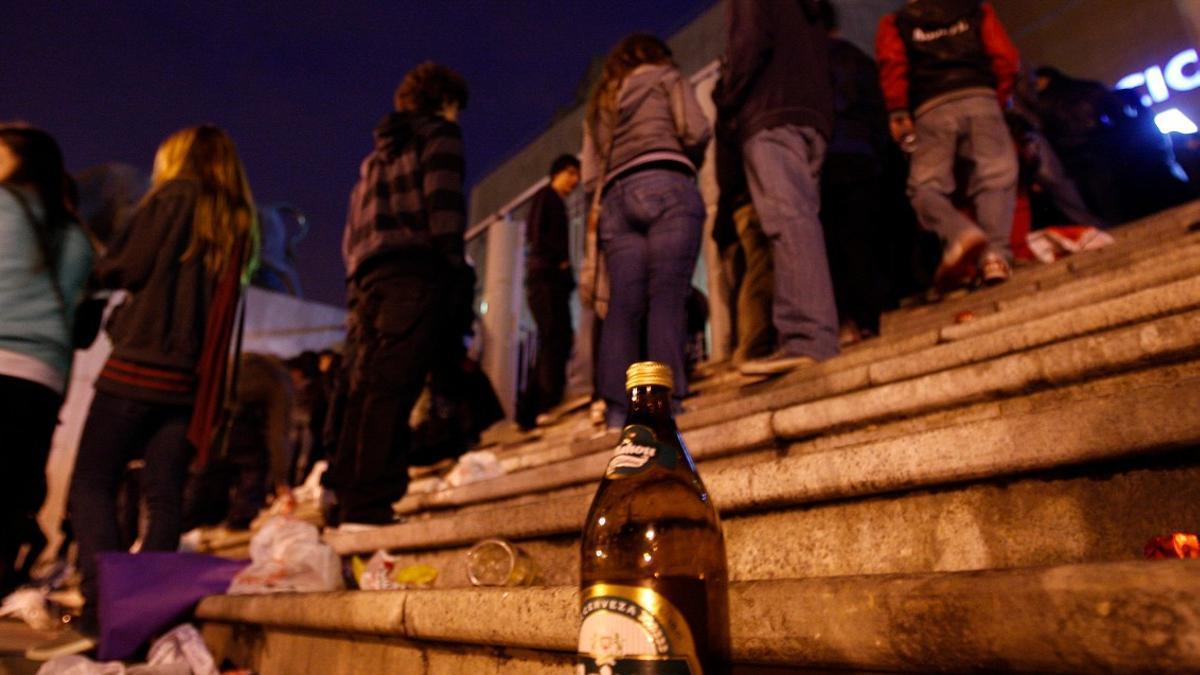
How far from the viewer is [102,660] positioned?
2293 mm

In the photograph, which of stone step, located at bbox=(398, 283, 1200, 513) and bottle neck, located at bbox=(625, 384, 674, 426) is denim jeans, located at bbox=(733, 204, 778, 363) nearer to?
stone step, located at bbox=(398, 283, 1200, 513)

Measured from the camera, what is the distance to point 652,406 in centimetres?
117

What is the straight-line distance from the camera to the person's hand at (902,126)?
4.15 meters

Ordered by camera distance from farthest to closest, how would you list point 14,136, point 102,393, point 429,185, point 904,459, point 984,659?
point 429,185, point 14,136, point 102,393, point 904,459, point 984,659

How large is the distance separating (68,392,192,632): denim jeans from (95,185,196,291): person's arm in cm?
50

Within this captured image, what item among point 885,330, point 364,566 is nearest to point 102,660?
point 364,566

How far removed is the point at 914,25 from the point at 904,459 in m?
3.83

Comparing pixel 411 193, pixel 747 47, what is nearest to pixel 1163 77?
pixel 747 47

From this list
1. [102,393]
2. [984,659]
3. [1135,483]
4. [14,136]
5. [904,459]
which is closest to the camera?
[984,659]

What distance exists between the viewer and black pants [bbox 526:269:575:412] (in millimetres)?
5562

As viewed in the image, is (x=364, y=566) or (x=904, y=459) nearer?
(x=904, y=459)

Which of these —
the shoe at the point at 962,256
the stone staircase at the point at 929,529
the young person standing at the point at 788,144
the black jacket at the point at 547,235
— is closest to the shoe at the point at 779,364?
the young person standing at the point at 788,144

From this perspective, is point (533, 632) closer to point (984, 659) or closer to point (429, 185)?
point (984, 659)

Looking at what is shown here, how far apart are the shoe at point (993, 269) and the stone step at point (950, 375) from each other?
5.68ft
